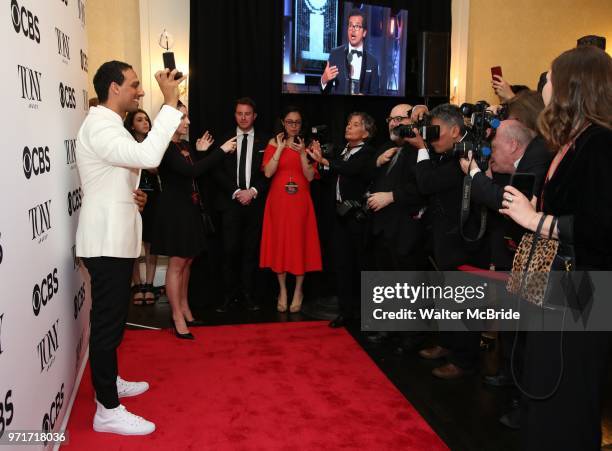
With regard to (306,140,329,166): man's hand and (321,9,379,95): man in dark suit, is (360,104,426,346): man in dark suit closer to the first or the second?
(306,140,329,166): man's hand

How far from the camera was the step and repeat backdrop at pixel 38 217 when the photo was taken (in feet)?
5.66

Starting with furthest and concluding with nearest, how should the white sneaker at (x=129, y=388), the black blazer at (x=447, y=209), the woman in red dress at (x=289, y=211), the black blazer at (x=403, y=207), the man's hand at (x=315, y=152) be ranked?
the woman in red dress at (x=289, y=211) → the man's hand at (x=315, y=152) → the black blazer at (x=403, y=207) → the black blazer at (x=447, y=209) → the white sneaker at (x=129, y=388)

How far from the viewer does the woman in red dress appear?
4254mm

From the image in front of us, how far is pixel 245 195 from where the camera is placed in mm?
4328

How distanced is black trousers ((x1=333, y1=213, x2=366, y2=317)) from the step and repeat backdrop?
5.78 ft

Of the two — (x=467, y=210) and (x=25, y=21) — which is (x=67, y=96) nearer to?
(x=25, y=21)

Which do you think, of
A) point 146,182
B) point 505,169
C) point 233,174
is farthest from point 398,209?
point 146,182

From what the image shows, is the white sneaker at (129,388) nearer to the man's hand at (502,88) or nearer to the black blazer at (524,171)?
the black blazer at (524,171)

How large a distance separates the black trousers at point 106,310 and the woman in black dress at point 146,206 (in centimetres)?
177

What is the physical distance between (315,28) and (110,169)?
313cm

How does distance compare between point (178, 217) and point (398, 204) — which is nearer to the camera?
point (398, 204)

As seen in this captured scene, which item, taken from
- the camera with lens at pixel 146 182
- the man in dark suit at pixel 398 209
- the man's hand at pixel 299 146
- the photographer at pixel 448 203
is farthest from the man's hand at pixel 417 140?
the camera with lens at pixel 146 182

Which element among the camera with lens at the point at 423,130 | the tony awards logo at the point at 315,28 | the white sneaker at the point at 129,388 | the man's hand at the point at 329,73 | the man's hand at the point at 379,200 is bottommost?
the white sneaker at the point at 129,388

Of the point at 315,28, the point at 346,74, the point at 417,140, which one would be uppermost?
the point at 315,28
